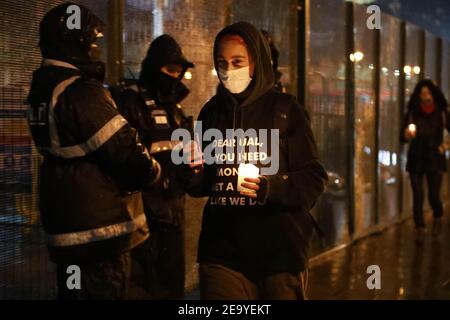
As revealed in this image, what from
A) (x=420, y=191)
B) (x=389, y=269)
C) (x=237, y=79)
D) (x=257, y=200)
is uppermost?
(x=237, y=79)

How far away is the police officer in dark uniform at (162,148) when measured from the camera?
13.0 feet

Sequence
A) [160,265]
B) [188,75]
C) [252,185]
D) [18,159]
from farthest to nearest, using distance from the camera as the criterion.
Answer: [188,75]
[160,265]
[18,159]
[252,185]

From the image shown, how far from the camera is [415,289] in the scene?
226 inches

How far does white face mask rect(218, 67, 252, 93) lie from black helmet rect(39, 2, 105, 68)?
0.76 m

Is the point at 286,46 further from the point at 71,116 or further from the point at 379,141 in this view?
the point at 71,116

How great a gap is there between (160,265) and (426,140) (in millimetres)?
5140

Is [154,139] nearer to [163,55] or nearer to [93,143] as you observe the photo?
[163,55]

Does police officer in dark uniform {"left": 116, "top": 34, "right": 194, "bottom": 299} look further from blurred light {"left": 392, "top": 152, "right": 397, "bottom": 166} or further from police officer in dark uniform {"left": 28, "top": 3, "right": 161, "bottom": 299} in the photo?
blurred light {"left": 392, "top": 152, "right": 397, "bottom": 166}

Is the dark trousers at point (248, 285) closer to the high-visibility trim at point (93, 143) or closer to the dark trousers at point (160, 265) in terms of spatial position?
the high-visibility trim at point (93, 143)

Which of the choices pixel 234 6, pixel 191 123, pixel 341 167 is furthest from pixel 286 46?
pixel 191 123

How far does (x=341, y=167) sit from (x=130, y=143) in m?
4.64

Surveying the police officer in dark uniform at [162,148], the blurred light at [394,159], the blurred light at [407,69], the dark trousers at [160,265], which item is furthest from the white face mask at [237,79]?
the blurred light at [407,69]

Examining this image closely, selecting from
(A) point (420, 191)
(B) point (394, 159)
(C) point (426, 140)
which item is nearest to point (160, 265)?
(A) point (420, 191)

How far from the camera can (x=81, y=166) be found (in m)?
3.16
